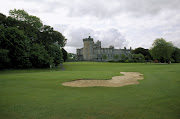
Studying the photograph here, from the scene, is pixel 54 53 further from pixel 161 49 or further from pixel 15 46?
pixel 161 49

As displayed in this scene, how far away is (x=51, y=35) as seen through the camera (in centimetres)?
5294

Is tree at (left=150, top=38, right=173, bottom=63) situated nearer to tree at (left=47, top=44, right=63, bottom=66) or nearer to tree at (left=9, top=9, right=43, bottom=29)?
tree at (left=47, top=44, right=63, bottom=66)

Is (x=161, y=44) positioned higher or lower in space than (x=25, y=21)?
lower

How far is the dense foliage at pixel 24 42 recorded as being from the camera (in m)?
34.0

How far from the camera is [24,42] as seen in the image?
1435 inches

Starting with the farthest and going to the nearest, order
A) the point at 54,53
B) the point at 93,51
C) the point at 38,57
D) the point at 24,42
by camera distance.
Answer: the point at 93,51 < the point at 54,53 < the point at 38,57 < the point at 24,42

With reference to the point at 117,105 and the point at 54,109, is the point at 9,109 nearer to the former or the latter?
the point at 54,109

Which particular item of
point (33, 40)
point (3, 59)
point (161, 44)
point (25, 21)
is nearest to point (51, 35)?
point (33, 40)

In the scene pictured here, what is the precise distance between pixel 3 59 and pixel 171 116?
110ft

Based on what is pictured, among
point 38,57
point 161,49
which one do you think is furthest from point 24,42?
point 161,49

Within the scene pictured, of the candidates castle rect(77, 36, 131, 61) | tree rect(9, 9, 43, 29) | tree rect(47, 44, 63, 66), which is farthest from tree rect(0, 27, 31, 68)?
castle rect(77, 36, 131, 61)

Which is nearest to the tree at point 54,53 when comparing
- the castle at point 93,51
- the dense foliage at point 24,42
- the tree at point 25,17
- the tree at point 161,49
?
the dense foliage at point 24,42

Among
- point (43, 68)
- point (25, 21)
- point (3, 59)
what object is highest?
point (25, 21)

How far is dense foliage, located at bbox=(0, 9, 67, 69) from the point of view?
34.0 meters
